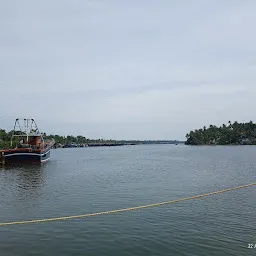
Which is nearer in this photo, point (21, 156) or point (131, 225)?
point (131, 225)

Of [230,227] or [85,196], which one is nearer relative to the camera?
[230,227]

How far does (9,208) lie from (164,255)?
14.8m

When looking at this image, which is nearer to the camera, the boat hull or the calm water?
the calm water

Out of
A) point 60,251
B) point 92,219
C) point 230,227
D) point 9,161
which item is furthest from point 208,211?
point 9,161

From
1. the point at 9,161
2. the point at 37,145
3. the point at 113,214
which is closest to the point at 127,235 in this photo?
the point at 113,214

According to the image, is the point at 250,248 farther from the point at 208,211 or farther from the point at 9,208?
the point at 9,208

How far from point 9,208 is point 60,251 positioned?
11143 millimetres

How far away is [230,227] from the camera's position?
1792 centimetres

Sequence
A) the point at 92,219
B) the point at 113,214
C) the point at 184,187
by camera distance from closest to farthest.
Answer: the point at 92,219
the point at 113,214
the point at 184,187

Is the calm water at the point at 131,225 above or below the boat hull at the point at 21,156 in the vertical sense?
below

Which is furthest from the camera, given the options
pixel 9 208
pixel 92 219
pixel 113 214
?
pixel 9 208

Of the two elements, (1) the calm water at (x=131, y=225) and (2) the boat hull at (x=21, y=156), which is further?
(2) the boat hull at (x=21, y=156)

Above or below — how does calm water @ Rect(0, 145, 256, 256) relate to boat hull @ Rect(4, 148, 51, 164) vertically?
below

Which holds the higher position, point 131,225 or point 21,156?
point 21,156
